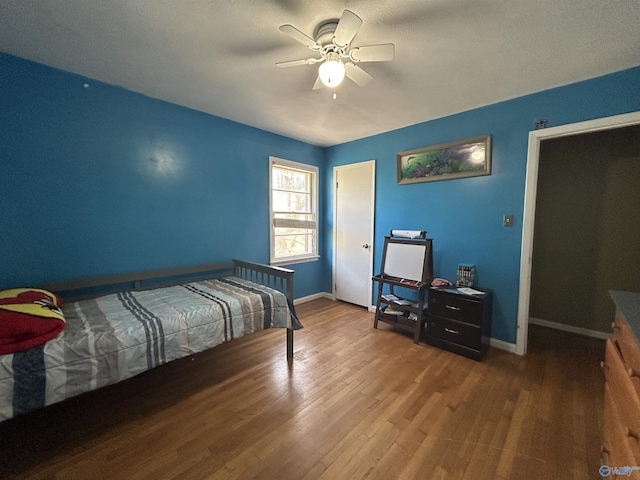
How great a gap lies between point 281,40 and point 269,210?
205 centimetres

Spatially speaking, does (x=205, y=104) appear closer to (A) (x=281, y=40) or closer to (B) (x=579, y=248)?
(A) (x=281, y=40)

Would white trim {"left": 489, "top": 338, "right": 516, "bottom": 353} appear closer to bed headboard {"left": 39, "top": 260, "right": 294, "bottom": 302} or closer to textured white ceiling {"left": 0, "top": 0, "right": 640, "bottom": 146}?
bed headboard {"left": 39, "top": 260, "right": 294, "bottom": 302}

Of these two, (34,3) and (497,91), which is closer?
(34,3)

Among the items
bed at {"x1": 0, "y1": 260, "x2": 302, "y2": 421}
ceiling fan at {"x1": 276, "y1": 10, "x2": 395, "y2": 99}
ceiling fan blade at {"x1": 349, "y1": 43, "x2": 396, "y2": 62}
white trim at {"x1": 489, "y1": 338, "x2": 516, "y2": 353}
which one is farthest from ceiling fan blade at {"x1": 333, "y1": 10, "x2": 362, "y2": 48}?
white trim at {"x1": 489, "y1": 338, "x2": 516, "y2": 353}

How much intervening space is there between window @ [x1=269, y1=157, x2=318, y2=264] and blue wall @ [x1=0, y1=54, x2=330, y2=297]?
0.35m

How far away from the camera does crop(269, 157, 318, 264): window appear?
3.54 meters

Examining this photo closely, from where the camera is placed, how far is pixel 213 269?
2.95m

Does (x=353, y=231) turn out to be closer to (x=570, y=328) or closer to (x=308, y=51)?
(x=308, y=51)

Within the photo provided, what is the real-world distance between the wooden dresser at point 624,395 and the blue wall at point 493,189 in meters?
1.35

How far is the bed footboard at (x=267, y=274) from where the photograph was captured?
94.0 inches

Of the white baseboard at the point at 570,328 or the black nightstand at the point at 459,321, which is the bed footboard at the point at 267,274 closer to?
the black nightstand at the point at 459,321

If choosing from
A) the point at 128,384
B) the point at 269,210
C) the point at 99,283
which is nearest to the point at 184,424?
the point at 128,384

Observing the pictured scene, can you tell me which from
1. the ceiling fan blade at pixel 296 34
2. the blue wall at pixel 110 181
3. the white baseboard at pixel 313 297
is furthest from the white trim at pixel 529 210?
the blue wall at pixel 110 181

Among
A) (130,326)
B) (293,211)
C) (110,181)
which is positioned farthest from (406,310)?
(110,181)
